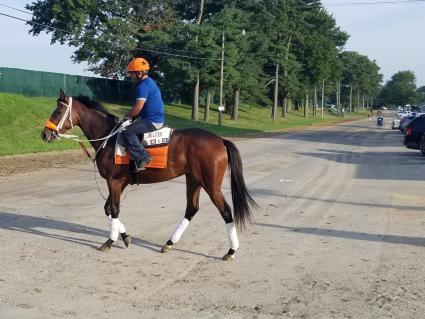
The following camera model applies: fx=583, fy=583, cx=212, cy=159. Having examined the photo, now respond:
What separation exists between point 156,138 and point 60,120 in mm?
1501

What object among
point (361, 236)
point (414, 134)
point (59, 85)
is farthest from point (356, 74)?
point (361, 236)

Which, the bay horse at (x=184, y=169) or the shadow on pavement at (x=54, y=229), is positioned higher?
the bay horse at (x=184, y=169)

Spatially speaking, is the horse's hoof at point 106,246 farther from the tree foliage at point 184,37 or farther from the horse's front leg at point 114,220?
the tree foliage at point 184,37

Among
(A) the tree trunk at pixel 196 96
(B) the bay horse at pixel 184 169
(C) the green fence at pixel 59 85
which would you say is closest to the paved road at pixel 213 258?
(B) the bay horse at pixel 184 169

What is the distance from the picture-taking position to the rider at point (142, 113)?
785 centimetres

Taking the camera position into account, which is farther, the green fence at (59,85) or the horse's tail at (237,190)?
the green fence at (59,85)

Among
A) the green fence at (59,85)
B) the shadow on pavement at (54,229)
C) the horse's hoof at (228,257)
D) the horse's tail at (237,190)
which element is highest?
the green fence at (59,85)

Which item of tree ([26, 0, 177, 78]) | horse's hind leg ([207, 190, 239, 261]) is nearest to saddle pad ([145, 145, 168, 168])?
horse's hind leg ([207, 190, 239, 261])

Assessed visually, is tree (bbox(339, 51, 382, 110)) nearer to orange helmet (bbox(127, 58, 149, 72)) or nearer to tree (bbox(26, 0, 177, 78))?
tree (bbox(26, 0, 177, 78))

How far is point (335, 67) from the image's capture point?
104562 mm

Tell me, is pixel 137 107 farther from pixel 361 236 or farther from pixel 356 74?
pixel 356 74

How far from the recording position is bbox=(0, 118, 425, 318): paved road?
5.79 metres

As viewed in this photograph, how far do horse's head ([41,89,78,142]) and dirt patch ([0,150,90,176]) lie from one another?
9.30m

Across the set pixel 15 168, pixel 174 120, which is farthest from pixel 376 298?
pixel 174 120
